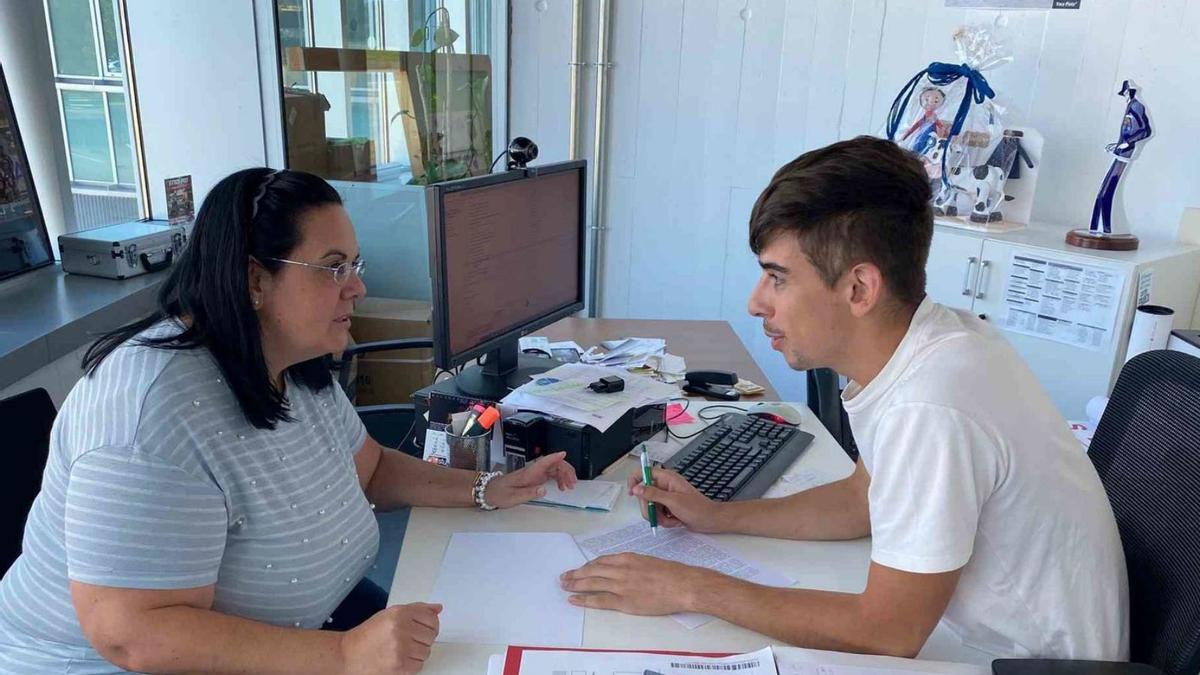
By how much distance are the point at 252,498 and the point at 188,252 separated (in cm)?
34

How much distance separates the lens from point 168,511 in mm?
975

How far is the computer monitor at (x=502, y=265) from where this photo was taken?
1.50 metres

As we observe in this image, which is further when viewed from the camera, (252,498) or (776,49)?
(776,49)

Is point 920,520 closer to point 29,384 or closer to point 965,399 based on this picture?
point 965,399

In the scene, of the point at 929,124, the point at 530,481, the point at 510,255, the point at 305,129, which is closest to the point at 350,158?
the point at 305,129

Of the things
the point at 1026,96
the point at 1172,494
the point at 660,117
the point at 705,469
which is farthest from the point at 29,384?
the point at 1026,96

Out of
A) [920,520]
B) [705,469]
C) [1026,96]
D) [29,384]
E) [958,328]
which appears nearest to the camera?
[920,520]

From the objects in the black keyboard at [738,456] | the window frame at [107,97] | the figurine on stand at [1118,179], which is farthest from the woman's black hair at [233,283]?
the figurine on stand at [1118,179]

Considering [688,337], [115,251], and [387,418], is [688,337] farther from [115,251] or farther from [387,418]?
[115,251]

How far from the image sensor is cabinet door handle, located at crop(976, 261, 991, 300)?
2455 mm

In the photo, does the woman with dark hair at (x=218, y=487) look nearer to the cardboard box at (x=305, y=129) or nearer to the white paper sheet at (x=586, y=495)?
the white paper sheet at (x=586, y=495)

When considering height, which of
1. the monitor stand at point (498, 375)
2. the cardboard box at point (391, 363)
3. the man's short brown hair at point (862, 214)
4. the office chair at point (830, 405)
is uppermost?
the man's short brown hair at point (862, 214)

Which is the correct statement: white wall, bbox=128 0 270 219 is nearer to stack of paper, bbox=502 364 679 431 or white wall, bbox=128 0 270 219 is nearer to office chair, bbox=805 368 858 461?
stack of paper, bbox=502 364 679 431

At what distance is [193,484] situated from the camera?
100cm
